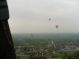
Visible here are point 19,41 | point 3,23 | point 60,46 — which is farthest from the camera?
point 60,46

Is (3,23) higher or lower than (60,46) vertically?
higher

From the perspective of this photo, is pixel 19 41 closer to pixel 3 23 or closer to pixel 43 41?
pixel 43 41

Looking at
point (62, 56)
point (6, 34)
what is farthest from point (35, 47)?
point (6, 34)

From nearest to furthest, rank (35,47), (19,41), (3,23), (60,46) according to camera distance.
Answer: (3,23) < (19,41) < (35,47) < (60,46)

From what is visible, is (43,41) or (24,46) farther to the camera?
(43,41)

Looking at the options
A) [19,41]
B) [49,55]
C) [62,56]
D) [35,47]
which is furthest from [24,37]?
[62,56]

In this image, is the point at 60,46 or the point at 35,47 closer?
the point at 35,47

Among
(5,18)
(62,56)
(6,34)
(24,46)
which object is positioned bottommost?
(62,56)

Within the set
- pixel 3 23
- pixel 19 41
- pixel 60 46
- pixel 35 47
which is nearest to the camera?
pixel 3 23

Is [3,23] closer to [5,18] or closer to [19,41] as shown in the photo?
[5,18]
